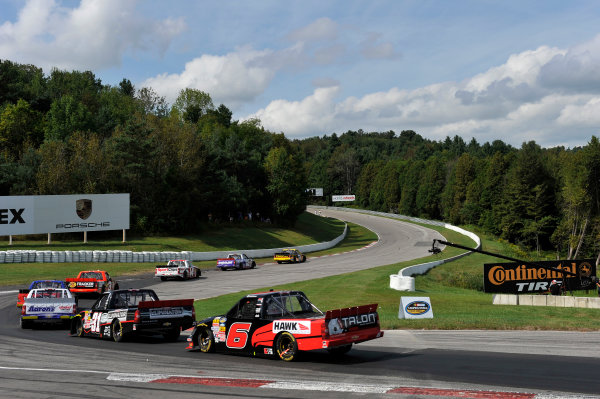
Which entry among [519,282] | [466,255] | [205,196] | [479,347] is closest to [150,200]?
[205,196]

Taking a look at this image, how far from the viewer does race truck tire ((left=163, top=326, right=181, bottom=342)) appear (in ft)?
61.2

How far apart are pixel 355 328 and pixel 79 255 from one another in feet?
139

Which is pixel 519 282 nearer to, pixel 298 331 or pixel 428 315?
pixel 428 315

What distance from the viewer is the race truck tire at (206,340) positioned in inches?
618

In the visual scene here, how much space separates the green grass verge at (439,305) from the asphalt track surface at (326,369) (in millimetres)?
1517

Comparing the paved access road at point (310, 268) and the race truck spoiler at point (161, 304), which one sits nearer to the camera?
the race truck spoiler at point (161, 304)

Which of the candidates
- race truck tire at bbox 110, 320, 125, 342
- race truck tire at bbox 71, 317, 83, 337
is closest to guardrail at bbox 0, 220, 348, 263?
race truck tire at bbox 71, 317, 83, 337

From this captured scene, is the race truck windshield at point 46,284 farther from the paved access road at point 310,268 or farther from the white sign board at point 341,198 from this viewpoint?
the white sign board at point 341,198

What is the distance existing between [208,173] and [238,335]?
2893 inches

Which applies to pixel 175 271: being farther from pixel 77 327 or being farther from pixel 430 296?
pixel 77 327

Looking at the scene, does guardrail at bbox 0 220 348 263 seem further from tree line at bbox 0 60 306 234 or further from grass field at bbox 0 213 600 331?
tree line at bbox 0 60 306 234

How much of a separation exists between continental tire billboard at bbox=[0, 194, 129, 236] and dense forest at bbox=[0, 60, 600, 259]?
640 centimetres

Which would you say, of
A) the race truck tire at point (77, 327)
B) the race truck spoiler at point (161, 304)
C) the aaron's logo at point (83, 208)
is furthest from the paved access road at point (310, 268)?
the aaron's logo at point (83, 208)

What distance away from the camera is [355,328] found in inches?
546
